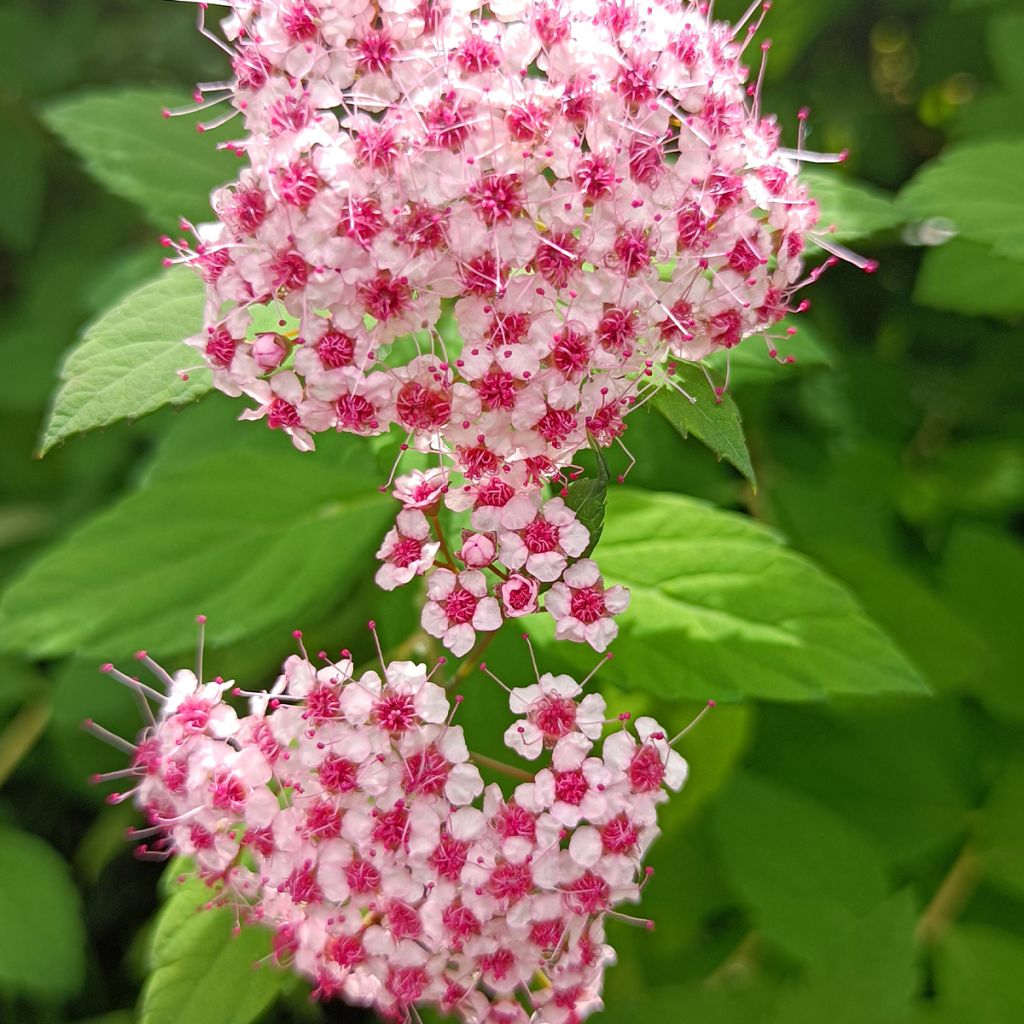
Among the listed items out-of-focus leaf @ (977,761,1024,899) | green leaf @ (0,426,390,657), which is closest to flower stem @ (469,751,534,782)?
green leaf @ (0,426,390,657)

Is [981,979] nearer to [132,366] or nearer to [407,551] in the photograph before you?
[407,551]

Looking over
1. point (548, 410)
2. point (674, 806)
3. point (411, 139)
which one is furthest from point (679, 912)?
point (411, 139)

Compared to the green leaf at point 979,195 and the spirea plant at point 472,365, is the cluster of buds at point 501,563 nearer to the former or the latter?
the spirea plant at point 472,365

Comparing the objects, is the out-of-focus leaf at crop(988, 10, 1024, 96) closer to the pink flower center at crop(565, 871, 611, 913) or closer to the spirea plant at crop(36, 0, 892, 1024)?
the spirea plant at crop(36, 0, 892, 1024)

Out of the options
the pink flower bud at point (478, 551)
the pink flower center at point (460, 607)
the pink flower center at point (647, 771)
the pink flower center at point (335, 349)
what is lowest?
the pink flower center at point (647, 771)

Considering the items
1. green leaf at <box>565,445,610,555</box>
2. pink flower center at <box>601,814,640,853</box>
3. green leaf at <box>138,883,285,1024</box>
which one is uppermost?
green leaf at <box>565,445,610,555</box>

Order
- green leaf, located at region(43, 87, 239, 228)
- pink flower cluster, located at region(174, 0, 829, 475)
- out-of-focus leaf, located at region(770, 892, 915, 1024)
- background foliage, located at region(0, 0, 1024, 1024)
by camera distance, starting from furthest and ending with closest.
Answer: green leaf, located at region(43, 87, 239, 228)
out-of-focus leaf, located at region(770, 892, 915, 1024)
background foliage, located at region(0, 0, 1024, 1024)
pink flower cluster, located at region(174, 0, 829, 475)

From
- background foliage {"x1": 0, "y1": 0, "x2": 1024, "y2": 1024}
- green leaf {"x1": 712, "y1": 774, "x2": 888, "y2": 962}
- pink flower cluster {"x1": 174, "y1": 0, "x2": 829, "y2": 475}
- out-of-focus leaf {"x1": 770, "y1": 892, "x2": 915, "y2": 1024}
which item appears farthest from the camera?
green leaf {"x1": 712, "y1": 774, "x2": 888, "y2": 962}

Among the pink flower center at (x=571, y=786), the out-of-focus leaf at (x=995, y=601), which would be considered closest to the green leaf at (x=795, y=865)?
the out-of-focus leaf at (x=995, y=601)
